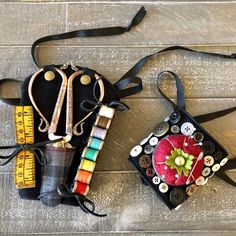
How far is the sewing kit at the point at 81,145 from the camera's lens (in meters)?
1.24

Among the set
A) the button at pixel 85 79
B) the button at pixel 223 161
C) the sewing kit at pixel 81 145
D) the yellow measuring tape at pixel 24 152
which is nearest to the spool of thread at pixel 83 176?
the sewing kit at pixel 81 145

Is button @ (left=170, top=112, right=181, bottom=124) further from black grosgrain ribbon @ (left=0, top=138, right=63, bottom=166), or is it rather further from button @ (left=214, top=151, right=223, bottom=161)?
black grosgrain ribbon @ (left=0, top=138, right=63, bottom=166)

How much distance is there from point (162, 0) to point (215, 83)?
0.94 feet

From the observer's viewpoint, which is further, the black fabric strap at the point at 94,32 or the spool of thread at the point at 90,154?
the black fabric strap at the point at 94,32

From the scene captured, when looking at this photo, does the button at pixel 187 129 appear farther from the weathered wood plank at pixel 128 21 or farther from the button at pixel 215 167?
the weathered wood plank at pixel 128 21

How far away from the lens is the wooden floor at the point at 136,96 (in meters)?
1.29

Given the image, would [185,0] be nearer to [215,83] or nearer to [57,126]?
[215,83]

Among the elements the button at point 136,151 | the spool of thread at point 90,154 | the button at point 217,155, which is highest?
the button at point 217,155

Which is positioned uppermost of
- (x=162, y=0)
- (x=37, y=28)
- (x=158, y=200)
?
(x=162, y=0)

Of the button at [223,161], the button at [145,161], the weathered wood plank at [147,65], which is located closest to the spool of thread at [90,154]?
the button at [145,161]

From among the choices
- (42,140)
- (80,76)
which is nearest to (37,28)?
(80,76)

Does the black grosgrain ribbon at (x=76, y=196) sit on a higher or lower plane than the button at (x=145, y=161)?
lower

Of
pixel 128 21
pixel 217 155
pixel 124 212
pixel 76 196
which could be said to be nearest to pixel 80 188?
pixel 76 196

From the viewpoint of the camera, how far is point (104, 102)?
1311 mm
